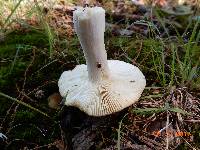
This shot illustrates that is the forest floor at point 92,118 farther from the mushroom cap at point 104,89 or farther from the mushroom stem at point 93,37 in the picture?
the mushroom stem at point 93,37

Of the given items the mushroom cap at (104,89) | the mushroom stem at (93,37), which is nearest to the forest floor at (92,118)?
the mushroom cap at (104,89)

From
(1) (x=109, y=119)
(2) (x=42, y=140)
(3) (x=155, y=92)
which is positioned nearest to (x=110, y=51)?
(3) (x=155, y=92)

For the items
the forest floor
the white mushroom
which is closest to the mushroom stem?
the white mushroom

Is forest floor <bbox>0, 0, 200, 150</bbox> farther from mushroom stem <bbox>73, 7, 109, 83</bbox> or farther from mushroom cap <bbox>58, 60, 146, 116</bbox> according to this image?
mushroom stem <bbox>73, 7, 109, 83</bbox>

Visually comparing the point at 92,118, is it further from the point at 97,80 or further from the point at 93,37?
the point at 93,37

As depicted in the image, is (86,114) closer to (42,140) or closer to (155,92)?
(42,140)
